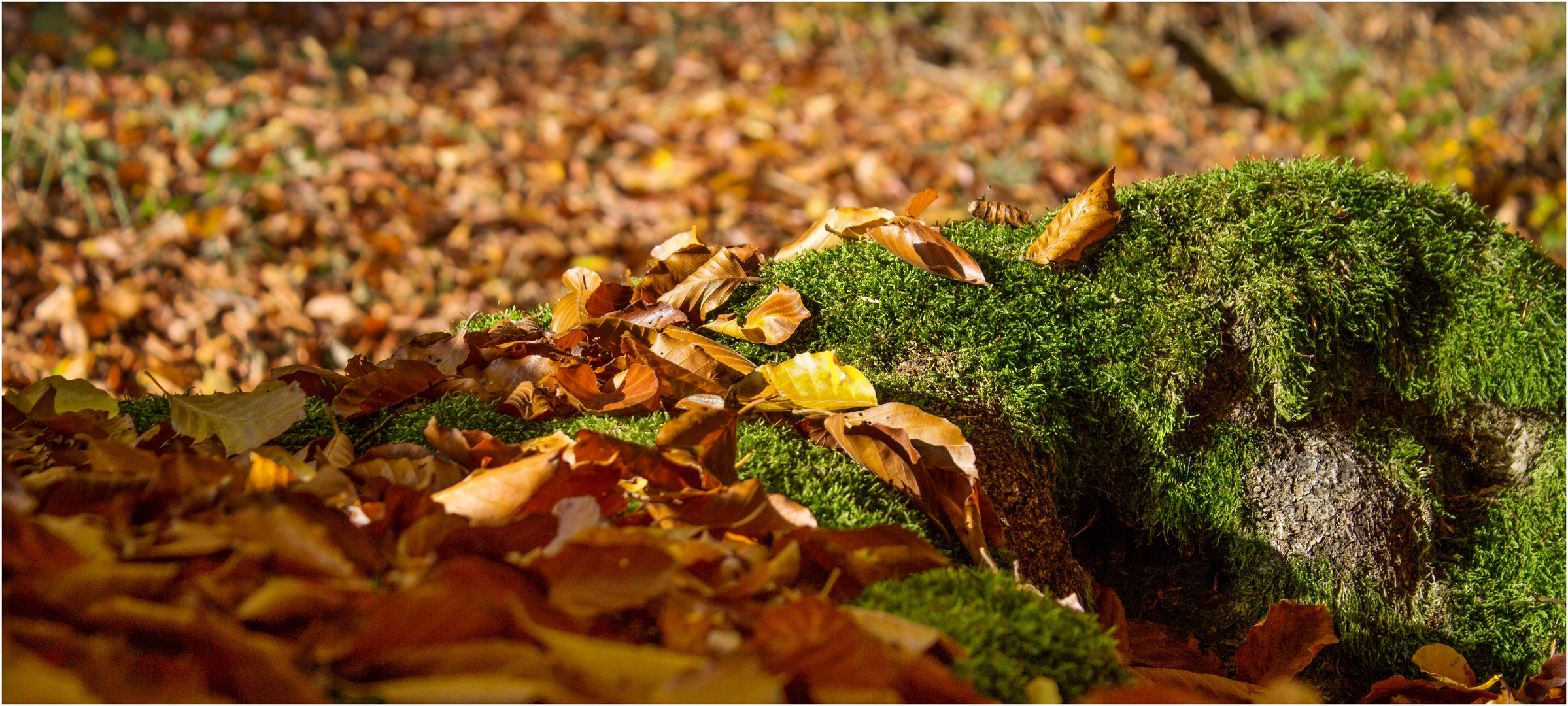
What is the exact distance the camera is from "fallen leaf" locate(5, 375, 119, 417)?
5.02 feet

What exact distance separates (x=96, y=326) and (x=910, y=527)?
3.64 meters

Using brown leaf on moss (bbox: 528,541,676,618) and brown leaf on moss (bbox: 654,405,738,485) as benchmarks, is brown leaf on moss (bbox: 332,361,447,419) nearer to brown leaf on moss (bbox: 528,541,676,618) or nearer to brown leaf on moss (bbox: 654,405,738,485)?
brown leaf on moss (bbox: 654,405,738,485)

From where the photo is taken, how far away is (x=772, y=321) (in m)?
1.75

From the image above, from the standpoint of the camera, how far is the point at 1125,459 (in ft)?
5.88

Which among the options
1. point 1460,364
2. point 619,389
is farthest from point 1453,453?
point 619,389

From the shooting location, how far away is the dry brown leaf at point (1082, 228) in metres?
1.83

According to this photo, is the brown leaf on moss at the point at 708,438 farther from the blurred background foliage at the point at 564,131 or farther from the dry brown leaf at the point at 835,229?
the blurred background foliage at the point at 564,131

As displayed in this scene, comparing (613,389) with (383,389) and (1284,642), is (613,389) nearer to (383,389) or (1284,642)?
(383,389)

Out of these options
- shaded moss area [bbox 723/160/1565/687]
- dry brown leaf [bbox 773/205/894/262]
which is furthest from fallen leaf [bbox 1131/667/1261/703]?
dry brown leaf [bbox 773/205/894/262]

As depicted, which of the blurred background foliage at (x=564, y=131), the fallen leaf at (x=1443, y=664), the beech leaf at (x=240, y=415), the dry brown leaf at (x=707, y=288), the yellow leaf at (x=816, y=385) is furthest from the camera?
the blurred background foliage at (x=564, y=131)

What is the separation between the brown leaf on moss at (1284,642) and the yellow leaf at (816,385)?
2.81 ft

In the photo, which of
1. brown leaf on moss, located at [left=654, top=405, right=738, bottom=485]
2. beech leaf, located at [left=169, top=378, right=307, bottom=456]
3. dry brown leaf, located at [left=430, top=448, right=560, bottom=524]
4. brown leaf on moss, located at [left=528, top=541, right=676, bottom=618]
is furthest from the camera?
beech leaf, located at [left=169, top=378, right=307, bottom=456]

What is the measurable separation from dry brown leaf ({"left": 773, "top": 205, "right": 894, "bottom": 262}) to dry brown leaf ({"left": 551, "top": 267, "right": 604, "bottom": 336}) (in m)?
0.43

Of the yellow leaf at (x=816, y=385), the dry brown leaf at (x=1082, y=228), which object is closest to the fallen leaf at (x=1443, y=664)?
the dry brown leaf at (x=1082, y=228)
